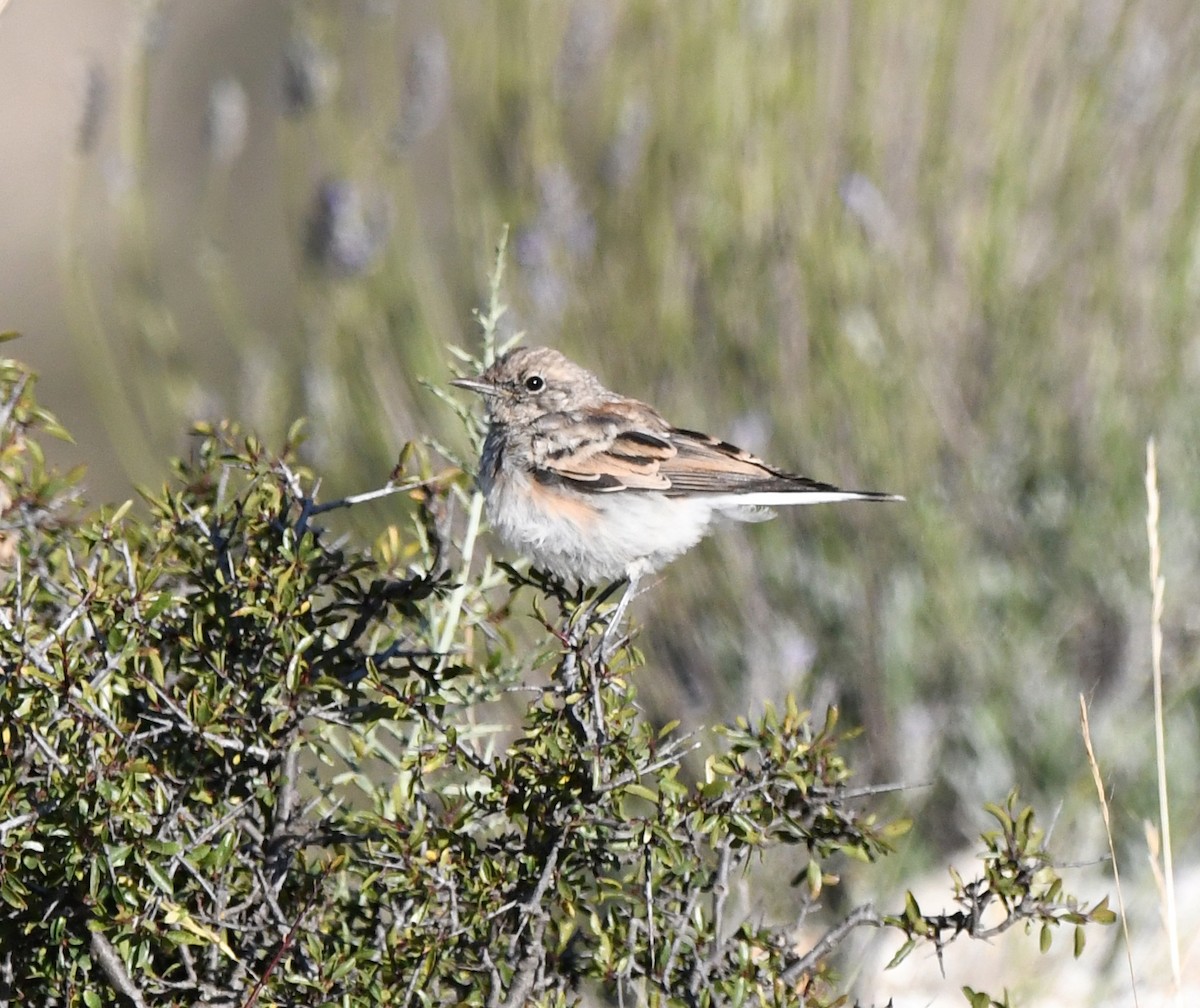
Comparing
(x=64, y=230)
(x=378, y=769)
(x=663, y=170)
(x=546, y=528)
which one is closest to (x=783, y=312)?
(x=663, y=170)

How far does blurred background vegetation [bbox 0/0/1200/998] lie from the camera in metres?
5.00

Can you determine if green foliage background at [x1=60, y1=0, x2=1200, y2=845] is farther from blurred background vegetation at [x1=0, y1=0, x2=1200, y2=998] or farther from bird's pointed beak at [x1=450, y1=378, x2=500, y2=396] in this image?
bird's pointed beak at [x1=450, y1=378, x2=500, y2=396]

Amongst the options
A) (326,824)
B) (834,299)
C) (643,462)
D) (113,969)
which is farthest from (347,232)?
(113,969)

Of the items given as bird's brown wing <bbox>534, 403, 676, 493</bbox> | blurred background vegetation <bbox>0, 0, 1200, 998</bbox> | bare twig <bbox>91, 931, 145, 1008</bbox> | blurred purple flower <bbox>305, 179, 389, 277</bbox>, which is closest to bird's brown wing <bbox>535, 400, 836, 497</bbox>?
bird's brown wing <bbox>534, 403, 676, 493</bbox>

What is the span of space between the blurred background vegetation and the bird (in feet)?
3.27

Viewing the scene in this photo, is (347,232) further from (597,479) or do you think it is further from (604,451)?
(597,479)

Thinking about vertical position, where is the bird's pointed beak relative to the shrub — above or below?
above

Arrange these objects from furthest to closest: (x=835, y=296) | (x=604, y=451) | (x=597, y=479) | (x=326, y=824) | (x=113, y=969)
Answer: (x=835, y=296), (x=604, y=451), (x=597, y=479), (x=326, y=824), (x=113, y=969)

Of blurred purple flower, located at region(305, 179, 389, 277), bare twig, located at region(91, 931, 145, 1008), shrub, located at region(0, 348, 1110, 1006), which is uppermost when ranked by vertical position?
blurred purple flower, located at region(305, 179, 389, 277)

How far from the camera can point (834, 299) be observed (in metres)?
5.27

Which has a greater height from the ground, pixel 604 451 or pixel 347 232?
pixel 347 232

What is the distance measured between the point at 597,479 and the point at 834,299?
1761 millimetres

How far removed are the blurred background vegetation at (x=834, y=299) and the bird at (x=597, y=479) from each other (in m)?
1.00

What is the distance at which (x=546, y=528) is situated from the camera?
143 inches
